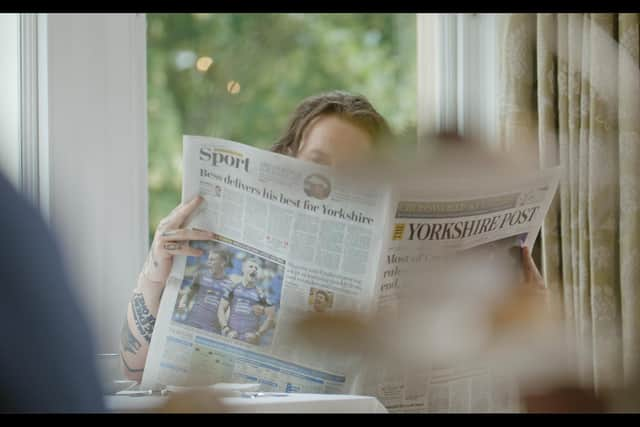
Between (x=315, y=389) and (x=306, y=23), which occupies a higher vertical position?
(x=306, y=23)

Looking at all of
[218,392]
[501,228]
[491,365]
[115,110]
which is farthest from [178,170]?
[218,392]

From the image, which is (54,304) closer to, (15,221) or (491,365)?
(15,221)

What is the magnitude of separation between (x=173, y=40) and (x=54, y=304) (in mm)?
1142

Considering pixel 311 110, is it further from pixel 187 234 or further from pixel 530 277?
pixel 530 277

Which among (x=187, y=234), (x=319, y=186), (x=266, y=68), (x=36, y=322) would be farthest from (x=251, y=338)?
(x=36, y=322)

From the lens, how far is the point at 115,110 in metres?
1.22

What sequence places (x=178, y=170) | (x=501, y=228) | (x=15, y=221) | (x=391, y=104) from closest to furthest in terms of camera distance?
(x=15, y=221), (x=501, y=228), (x=178, y=170), (x=391, y=104)

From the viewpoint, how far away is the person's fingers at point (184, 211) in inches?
33.1

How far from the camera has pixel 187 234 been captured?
2.78 ft

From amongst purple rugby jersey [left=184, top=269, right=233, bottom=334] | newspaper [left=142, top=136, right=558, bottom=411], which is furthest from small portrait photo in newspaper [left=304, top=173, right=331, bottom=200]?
purple rugby jersey [left=184, top=269, right=233, bottom=334]

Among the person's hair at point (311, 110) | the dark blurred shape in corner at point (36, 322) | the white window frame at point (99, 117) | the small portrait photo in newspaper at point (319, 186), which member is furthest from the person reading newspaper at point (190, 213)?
the dark blurred shape in corner at point (36, 322)

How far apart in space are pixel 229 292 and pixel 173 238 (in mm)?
96

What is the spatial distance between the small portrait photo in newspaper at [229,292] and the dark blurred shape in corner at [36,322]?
1.90ft

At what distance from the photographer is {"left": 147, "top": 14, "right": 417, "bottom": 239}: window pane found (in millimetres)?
1054
